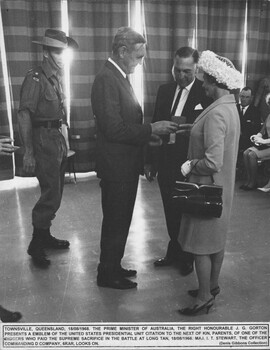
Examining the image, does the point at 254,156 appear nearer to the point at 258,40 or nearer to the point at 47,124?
the point at 258,40

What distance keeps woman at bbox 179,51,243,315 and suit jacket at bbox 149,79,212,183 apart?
1.61 feet

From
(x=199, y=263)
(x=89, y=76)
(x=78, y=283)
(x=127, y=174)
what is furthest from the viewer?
(x=89, y=76)

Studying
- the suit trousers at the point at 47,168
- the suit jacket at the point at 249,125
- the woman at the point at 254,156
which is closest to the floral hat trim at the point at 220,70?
the suit trousers at the point at 47,168

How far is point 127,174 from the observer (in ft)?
7.80

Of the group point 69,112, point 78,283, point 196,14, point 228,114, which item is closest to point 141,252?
point 78,283

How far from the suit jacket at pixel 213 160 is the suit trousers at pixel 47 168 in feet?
3.71

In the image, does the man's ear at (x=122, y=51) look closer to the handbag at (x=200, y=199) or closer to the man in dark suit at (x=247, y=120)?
the handbag at (x=200, y=199)

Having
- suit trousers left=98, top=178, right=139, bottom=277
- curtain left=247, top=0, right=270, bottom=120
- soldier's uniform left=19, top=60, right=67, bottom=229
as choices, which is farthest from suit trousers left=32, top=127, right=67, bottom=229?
curtain left=247, top=0, right=270, bottom=120

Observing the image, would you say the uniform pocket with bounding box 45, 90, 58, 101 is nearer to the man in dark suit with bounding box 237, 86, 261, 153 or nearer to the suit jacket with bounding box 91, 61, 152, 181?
the suit jacket with bounding box 91, 61, 152, 181

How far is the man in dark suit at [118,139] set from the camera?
2234mm

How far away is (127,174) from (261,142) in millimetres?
2754

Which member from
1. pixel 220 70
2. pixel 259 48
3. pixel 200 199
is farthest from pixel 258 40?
pixel 200 199

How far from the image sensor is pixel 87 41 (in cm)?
518

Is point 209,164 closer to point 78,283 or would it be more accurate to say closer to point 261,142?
point 78,283
